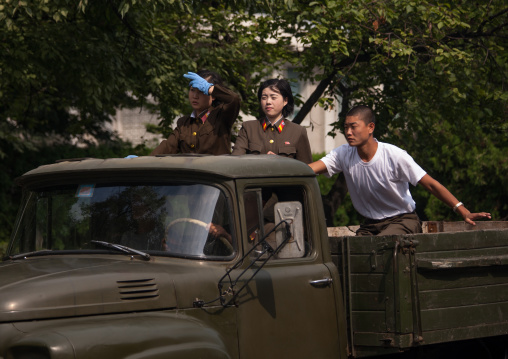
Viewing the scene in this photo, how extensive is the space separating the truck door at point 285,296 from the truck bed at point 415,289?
283mm

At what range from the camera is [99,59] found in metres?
11.4

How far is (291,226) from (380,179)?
1.51 m

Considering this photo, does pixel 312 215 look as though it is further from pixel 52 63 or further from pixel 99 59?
pixel 52 63

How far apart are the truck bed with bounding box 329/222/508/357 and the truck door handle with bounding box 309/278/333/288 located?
11.9 inches

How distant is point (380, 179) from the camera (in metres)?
6.38

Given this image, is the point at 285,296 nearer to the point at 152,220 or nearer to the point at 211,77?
the point at 152,220

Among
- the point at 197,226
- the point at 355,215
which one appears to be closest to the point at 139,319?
the point at 197,226

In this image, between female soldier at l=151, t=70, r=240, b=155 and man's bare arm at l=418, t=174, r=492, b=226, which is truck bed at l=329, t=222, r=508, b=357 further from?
female soldier at l=151, t=70, r=240, b=155

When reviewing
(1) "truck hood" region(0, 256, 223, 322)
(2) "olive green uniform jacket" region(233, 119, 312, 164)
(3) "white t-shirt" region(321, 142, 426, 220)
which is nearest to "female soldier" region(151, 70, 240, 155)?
(2) "olive green uniform jacket" region(233, 119, 312, 164)

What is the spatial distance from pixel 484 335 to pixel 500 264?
19.9 inches

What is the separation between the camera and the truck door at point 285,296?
5023mm

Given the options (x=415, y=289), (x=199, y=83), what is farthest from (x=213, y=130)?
(x=415, y=289)

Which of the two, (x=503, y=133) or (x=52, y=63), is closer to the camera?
(x=52, y=63)

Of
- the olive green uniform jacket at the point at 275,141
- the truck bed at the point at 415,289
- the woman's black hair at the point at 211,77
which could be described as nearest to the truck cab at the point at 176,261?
the truck bed at the point at 415,289
